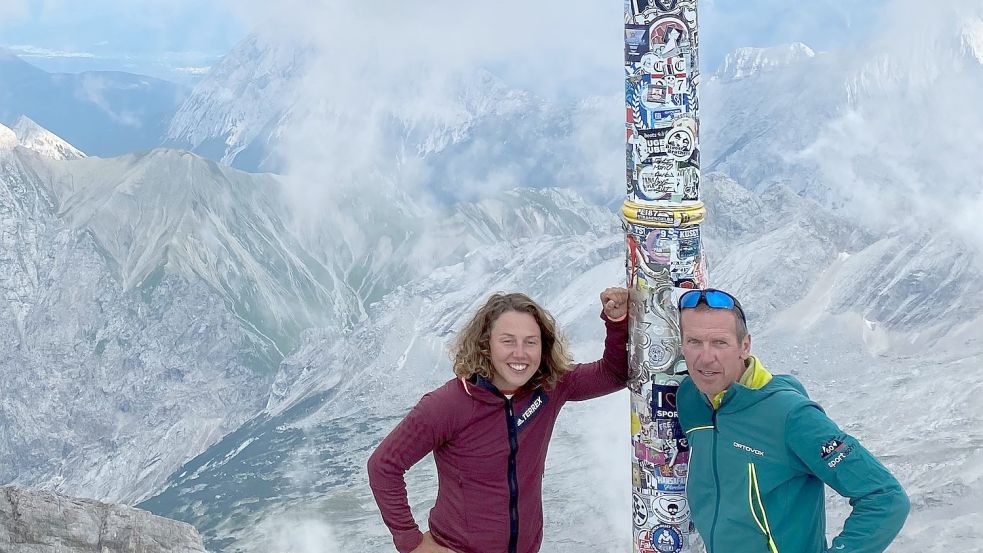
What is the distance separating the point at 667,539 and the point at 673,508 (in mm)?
115

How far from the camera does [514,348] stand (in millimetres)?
2311

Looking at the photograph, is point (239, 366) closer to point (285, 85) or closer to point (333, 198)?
point (333, 198)

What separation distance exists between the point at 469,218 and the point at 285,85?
11.9 m

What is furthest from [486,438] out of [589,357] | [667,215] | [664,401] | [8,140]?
[8,140]

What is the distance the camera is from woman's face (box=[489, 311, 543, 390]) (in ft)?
7.57

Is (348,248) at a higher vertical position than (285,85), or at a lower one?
lower

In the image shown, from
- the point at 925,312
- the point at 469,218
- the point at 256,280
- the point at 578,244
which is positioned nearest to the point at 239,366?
the point at 256,280

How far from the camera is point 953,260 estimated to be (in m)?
27.1

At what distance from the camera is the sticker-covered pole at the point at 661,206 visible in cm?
243

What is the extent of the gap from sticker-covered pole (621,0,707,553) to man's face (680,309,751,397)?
0.42m

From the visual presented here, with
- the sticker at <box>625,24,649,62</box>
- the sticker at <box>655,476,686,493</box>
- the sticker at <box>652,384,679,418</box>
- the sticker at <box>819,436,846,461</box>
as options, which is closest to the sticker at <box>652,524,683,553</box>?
the sticker at <box>655,476,686,493</box>

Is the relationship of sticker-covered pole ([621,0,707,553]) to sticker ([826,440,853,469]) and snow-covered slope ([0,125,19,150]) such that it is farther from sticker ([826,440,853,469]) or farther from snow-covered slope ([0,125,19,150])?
snow-covered slope ([0,125,19,150])

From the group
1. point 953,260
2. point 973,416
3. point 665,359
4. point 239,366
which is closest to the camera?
point 665,359

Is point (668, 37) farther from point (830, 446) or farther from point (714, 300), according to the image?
point (830, 446)
